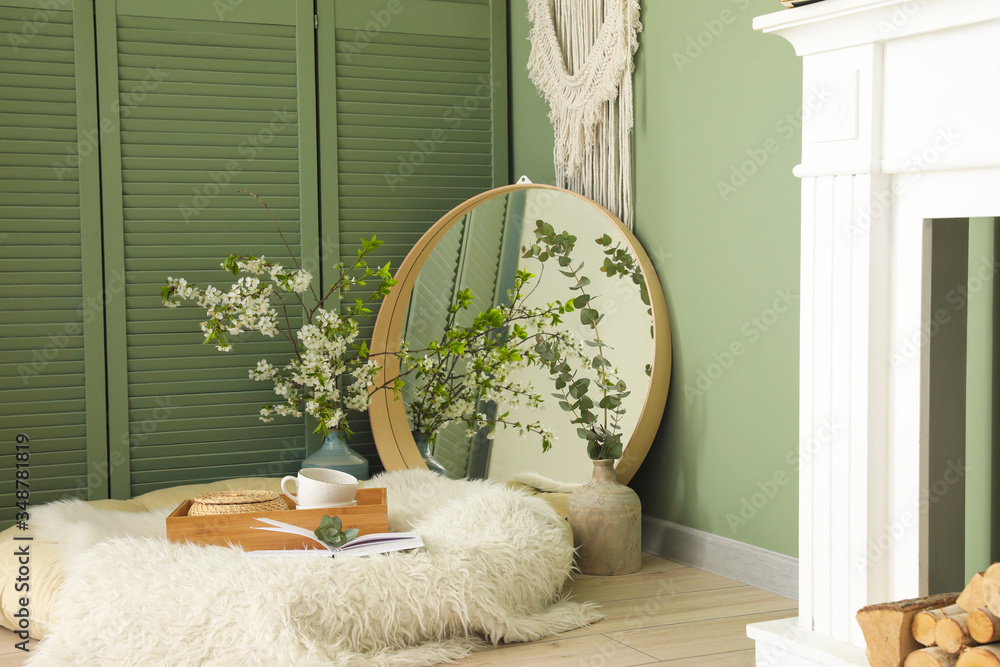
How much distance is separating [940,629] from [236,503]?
1.32 metres

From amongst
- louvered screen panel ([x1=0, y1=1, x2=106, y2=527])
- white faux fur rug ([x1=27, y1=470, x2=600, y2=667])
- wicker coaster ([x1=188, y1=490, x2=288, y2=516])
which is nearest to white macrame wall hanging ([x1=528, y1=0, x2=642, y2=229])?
white faux fur rug ([x1=27, y1=470, x2=600, y2=667])

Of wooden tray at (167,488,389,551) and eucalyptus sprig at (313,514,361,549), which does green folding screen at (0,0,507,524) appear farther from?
eucalyptus sprig at (313,514,361,549)

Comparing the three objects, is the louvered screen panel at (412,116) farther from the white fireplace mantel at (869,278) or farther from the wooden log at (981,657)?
the wooden log at (981,657)

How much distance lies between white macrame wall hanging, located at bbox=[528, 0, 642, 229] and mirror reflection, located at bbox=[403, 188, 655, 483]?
91 millimetres

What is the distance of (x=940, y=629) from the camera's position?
46.1 inches

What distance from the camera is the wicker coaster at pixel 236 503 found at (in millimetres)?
1881

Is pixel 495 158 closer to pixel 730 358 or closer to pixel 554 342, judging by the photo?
pixel 554 342

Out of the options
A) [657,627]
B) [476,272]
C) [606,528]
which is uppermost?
[476,272]

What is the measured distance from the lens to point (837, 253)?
1358 millimetres

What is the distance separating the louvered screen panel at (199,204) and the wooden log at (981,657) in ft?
6.83

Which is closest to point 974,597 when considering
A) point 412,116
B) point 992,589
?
point 992,589

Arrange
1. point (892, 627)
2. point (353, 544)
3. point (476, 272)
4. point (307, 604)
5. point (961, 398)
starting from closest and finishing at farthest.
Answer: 1. point (892, 627)
2. point (961, 398)
3. point (307, 604)
4. point (353, 544)
5. point (476, 272)

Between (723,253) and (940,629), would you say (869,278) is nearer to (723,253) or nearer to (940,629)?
(940,629)

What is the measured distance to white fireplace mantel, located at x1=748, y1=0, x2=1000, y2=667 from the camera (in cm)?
125
